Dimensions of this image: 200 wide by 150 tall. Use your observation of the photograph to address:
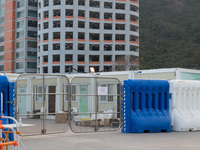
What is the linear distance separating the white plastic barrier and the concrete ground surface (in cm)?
163

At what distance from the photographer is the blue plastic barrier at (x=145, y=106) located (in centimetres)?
1547

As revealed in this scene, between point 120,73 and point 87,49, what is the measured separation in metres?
60.9

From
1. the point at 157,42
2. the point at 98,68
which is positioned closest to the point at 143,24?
the point at 157,42

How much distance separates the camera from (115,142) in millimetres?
12414

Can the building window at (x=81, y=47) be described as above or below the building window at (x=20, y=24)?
below

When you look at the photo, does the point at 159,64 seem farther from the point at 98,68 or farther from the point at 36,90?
the point at 36,90

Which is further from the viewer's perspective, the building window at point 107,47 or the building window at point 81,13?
the building window at point 107,47

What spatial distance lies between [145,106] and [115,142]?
157 inches

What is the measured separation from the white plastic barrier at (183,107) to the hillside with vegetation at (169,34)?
8560 cm

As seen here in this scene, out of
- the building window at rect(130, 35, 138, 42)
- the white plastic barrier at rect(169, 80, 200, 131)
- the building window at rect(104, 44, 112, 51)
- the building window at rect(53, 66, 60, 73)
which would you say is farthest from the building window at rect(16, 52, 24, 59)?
the white plastic barrier at rect(169, 80, 200, 131)

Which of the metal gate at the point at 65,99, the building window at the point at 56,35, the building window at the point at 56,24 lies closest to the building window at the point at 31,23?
the building window at the point at 56,24

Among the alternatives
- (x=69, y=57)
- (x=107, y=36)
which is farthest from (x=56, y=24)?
(x=107, y=36)

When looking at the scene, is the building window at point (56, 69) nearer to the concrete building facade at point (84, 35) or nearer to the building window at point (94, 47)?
the concrete building facade at point (84, 35)

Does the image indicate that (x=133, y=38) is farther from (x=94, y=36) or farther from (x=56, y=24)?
(x=56, y=24)
